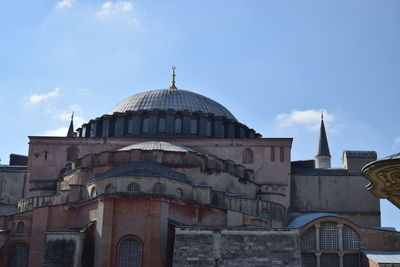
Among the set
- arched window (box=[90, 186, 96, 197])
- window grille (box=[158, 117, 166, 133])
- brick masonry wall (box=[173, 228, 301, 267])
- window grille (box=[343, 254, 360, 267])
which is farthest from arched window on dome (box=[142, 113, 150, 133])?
window grille (box=[343, 254, 360, 267])

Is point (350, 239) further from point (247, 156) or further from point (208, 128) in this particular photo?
point (208, 128)

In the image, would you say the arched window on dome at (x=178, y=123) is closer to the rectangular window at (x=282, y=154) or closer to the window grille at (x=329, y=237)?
the rectangular window at (x=282, y=154)

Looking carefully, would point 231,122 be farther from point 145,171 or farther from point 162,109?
point 145,171

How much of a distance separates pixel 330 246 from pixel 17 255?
52.8ft

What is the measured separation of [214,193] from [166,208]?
437 centimetres

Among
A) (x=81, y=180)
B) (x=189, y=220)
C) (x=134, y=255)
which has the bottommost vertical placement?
(x=134, y=255)

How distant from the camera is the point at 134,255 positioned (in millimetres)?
27141

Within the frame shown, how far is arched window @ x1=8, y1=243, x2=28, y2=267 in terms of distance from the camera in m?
30.8

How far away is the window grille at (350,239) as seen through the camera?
100 feet

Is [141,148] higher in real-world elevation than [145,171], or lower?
higher

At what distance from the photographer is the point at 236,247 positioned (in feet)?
87.5

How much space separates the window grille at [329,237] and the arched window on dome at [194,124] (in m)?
14.1

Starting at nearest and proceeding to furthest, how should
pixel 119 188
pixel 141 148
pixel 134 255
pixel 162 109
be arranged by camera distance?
pixel 134 255, pixel 119 188, pixel 141 148, pixel 162 109

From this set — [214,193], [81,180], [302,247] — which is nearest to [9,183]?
[81,180]
